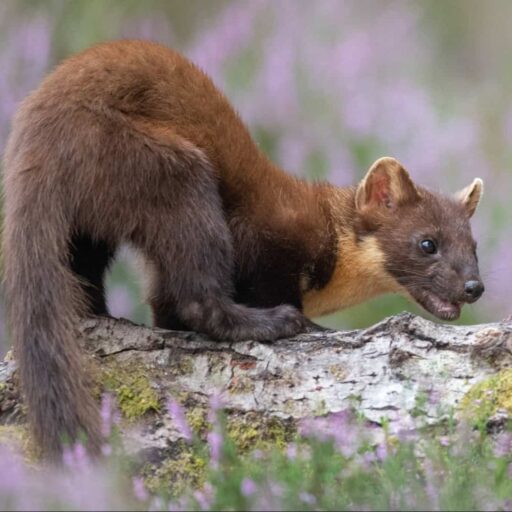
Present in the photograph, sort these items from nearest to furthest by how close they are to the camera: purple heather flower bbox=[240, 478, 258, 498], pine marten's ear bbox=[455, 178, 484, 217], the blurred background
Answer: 1. purple heather flower bbox=[240, 478, 258, 498]
2. pine marten's ear bbox=[455, 178, 484, 217]
3. the blurred background

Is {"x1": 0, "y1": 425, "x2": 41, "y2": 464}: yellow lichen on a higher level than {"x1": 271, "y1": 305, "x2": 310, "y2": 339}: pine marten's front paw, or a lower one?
lower

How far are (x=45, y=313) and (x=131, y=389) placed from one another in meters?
0.42

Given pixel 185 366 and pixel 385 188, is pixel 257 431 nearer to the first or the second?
pixel 185 366

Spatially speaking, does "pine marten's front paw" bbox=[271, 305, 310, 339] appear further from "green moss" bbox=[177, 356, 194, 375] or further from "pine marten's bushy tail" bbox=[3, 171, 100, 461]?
"pine marten's bushy tail" bbox=[3, 171, 100, 461]

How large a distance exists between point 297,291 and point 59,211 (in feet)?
3.49

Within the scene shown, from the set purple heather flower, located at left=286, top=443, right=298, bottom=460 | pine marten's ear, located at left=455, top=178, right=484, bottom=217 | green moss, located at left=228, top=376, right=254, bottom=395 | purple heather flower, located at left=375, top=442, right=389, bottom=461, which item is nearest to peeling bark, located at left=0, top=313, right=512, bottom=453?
green moss, located at left=228, top=376, right=254, bottom=395

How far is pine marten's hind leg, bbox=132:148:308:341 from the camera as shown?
4371 millimetres

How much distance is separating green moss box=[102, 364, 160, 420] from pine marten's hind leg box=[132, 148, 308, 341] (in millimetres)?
298

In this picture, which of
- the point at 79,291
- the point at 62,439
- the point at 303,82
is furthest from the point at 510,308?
the point at 62,439

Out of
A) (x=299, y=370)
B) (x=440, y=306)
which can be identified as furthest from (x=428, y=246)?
(x=299, y=370)

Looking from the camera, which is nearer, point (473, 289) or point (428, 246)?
point (473, 289)

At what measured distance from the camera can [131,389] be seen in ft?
14.1

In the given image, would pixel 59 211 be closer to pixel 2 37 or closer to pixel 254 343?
pixel 254 343

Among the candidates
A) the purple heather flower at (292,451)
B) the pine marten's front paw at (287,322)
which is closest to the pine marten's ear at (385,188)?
the pine marten's front paw at (287,322)
